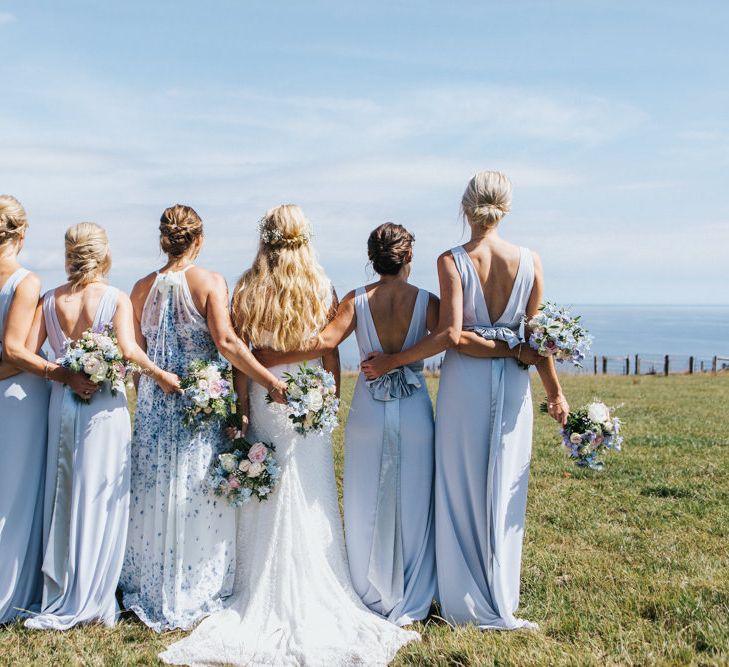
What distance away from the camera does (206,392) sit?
217 inches

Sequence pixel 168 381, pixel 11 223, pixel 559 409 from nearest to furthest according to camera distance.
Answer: pixel 168 381, pixel 11 223, pixel 559 409

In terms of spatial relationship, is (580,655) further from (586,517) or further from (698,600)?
(586,517)

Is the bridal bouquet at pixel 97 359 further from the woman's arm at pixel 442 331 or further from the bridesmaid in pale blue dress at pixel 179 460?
the woman's arm at pixel 442 331

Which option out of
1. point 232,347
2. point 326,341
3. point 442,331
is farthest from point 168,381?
point 442,331

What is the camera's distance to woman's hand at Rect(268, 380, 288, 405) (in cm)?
556

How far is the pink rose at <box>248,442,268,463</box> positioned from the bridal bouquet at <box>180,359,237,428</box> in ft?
1.06

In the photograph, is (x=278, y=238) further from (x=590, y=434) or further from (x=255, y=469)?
(x=590, y=434)

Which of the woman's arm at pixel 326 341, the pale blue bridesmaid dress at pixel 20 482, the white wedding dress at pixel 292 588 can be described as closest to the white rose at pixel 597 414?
the woman's arm at pixel 326 341

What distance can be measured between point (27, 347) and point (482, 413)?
3.43 meters

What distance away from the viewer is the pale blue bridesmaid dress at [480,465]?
553cm

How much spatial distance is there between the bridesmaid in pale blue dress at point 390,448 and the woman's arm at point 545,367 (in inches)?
29.1

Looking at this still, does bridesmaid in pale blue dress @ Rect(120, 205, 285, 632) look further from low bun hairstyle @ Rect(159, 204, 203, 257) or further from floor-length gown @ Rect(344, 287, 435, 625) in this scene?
floor-length gown @ Rect(344, 287, 435, 625)

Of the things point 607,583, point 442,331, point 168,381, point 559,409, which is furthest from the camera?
point 607,583

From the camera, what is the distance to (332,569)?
5.69 meters
